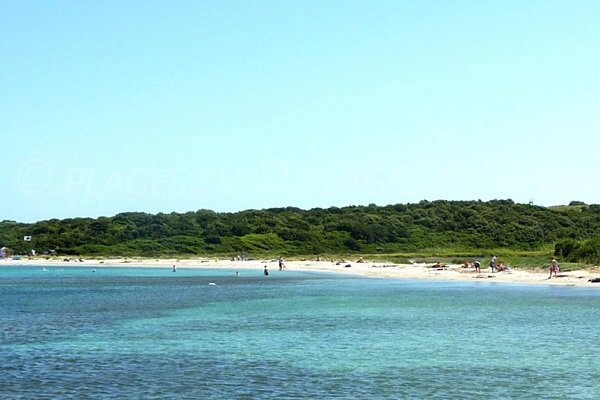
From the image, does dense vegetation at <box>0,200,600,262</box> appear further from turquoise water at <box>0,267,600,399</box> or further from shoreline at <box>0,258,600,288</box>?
turquoise water at <box>0,267,600,399</box>

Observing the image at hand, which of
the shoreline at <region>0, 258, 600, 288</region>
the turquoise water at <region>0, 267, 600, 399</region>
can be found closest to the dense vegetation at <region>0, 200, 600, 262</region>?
the shoreline at <region>0, 258, 600, 288</region>

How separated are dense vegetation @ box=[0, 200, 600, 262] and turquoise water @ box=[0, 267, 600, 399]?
281 feet

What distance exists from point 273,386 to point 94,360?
28.4 ft

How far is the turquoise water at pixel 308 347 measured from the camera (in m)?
23.0

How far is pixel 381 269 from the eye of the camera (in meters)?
102

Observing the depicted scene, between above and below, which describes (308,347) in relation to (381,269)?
below

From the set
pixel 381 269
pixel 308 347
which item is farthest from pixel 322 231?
pixel 308 347

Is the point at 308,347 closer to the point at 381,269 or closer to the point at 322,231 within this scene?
the point at 381,269

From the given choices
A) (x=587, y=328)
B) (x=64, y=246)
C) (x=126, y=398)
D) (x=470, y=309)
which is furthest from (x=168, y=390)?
(x=64, y=246)

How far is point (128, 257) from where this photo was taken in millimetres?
→ 151250

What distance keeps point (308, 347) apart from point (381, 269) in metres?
71.8

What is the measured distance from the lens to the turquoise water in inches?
906

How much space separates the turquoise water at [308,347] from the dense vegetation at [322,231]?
85716mm

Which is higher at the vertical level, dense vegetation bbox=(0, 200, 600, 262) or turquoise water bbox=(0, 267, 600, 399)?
dense vegetation bbox=(0, 200, 600, 262)
